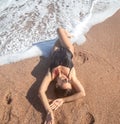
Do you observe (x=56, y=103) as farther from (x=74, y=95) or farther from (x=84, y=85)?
(x=84, y=85)

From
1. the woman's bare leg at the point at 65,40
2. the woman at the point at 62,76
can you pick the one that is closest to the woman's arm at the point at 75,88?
the woman at the point at 62,76

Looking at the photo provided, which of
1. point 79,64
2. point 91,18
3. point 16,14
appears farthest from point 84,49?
point 16,14

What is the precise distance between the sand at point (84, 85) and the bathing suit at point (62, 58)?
0.80ft

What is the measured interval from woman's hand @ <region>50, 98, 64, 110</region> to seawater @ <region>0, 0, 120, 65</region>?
5.11 feet

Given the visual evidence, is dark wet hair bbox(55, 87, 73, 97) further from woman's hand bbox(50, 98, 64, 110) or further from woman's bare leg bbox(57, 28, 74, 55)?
woman's bare leg bbox(57, 28, 74, 55)

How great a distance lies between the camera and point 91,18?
27.0 ft

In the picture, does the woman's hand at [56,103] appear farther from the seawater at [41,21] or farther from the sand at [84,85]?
the seawater at [41,21]

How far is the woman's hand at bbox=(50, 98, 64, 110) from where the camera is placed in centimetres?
561

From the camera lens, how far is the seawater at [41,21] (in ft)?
23.7

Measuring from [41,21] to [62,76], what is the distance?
261 cm

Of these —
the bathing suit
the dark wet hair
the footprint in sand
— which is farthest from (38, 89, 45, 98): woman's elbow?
the footprint in sand

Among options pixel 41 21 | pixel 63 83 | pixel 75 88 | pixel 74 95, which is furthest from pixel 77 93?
pixel 41 21

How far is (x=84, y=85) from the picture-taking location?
20.1 feet

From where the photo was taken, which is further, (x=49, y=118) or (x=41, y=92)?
(x=41, y=92)
